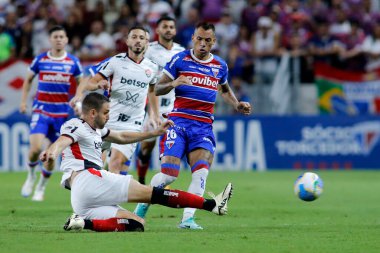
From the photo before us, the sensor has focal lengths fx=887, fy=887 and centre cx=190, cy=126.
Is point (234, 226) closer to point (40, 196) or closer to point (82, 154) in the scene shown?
point (82, 154)

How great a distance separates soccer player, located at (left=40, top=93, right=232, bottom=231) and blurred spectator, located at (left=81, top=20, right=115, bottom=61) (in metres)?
13.5

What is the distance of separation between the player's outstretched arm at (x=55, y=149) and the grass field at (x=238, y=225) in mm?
893

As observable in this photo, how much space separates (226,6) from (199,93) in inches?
563

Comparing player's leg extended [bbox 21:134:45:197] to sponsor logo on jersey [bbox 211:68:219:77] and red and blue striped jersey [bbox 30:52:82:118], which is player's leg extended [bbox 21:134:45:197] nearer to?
red and blue striped jersey [bbox 30:52:82:118]

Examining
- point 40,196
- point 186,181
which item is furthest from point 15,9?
point 40,196

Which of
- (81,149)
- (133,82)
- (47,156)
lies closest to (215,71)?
A: (133,82)

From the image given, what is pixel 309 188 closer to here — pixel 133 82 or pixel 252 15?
pixel 133 82

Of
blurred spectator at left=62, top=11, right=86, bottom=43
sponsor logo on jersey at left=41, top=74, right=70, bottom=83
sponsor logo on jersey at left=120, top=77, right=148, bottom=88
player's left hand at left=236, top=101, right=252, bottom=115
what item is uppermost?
blurred spectator at left=62, top=11, right=86, bottom=43

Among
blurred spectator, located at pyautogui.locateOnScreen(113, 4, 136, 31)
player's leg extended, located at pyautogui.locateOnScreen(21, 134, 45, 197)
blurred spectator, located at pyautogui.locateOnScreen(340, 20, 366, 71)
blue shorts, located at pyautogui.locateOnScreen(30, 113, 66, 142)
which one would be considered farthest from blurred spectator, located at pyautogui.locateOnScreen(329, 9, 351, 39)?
player's leg extended, located at pyautogui.locateOnScreen(21, 134, 45, 197)

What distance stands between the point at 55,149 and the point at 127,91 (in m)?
4.10

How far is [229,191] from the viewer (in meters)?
10.7

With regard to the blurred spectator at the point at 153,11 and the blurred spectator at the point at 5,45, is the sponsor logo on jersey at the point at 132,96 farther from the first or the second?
the blurred spectator at the point at 153,11

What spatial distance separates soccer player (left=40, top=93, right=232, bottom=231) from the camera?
396 inches

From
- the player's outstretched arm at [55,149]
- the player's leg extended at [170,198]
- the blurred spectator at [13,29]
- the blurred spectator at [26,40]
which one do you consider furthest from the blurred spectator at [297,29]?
the player's outstretched arm at [55,149]
